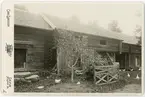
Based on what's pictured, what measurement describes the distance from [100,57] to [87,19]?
0.27 metres

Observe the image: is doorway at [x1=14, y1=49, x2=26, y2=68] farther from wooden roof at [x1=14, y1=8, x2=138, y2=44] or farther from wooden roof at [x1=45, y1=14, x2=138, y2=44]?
wooden roof at [x1=45, y1=14, x2=138, y2=44]

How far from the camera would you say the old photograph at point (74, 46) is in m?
1.87

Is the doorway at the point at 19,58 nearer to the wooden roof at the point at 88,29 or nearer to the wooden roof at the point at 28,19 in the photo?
the wooden roof at the point at 28,19

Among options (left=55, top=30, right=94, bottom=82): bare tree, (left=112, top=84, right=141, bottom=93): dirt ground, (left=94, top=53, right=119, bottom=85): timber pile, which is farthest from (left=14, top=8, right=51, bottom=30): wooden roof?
(left=112, top=84, right=141, bottom=93): dirt ground

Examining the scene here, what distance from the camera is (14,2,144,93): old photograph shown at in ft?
6.14

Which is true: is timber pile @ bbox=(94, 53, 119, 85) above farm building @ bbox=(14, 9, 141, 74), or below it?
below

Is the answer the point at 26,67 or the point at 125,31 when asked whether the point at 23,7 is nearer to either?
the point at 26,67

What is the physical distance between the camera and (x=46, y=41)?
1.88 meters

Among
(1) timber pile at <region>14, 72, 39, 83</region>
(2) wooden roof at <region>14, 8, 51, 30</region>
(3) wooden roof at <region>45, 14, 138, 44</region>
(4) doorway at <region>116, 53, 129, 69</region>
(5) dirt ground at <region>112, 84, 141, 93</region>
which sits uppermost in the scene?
(2) wooden roof at <region>14, 8, 51, 30</region>

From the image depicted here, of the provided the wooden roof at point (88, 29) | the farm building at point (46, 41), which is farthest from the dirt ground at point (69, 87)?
the wooden roof at point (88, 29)

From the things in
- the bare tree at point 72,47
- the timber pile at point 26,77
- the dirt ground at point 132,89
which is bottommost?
the dirt ground at point 132,89

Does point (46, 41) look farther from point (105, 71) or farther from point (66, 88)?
point (105, 71)

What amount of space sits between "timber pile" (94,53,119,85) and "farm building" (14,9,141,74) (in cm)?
4

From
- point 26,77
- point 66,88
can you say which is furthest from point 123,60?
point 26,77
